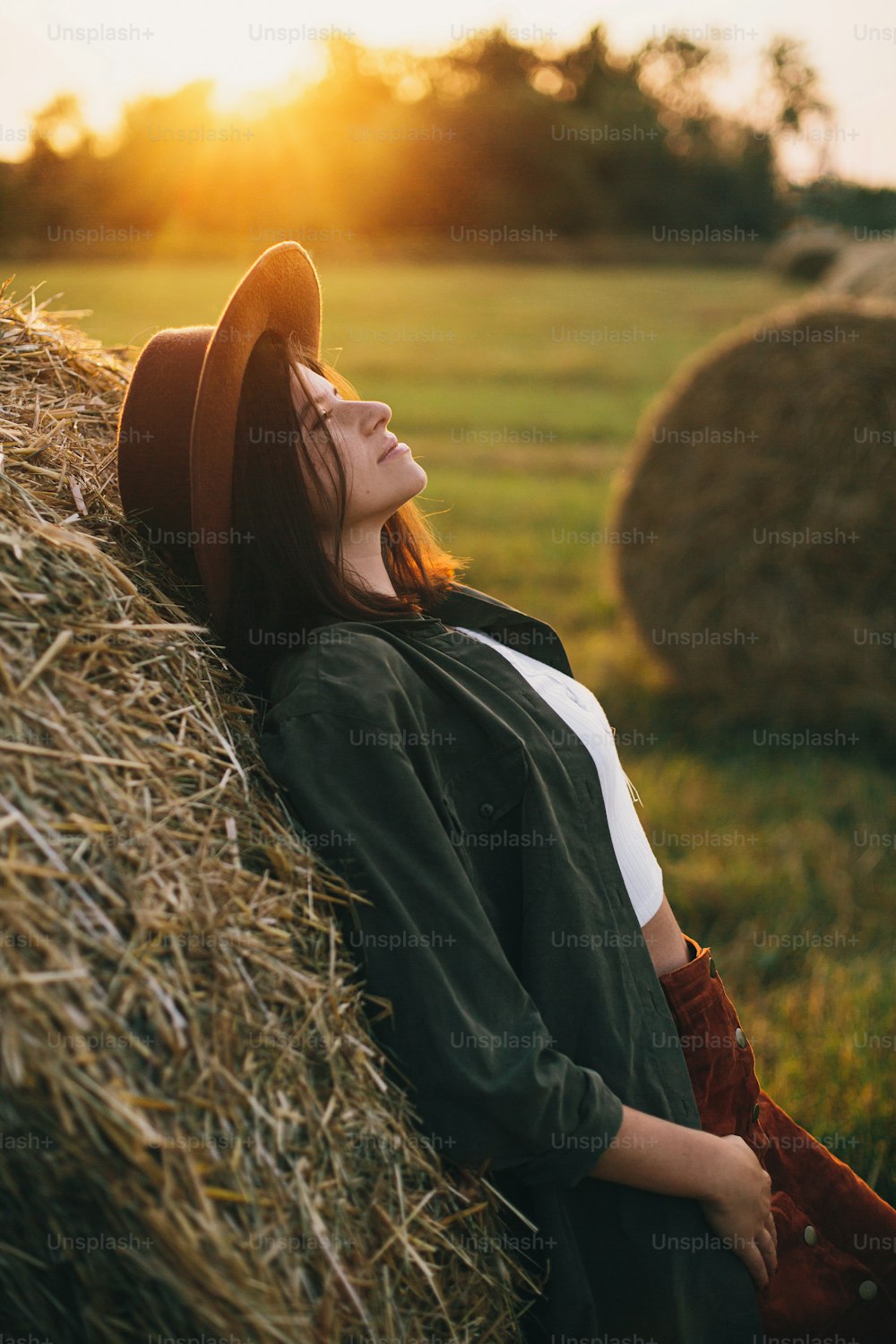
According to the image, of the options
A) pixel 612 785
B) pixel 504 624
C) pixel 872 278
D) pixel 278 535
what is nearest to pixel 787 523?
pixel 504 624

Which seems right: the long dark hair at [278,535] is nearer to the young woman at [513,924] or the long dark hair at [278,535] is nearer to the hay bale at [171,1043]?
the young woman at [513,924]

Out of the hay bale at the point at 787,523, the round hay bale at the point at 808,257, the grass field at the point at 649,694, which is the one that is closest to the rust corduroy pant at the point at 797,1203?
the grass field at the point at 649,694

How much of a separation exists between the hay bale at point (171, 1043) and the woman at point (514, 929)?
0.34ft

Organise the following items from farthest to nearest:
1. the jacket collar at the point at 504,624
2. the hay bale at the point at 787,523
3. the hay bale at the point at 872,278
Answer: the hay bale at the point at 872,278 < the hay bale at the point at 787,523 < the jacket collar at the point at 504,624

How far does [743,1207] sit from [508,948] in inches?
25.3

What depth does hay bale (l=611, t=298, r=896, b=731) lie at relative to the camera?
5926 millimetres

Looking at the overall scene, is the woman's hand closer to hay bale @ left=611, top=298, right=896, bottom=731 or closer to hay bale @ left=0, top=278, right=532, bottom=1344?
hay bale @ left=0, top=278, right=532, bottom=1344

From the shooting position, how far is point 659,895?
2.35m

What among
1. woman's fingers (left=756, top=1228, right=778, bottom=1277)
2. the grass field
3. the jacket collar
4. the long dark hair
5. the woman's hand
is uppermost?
the long dark hair

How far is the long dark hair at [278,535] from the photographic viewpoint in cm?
217

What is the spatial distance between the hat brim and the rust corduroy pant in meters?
1.28

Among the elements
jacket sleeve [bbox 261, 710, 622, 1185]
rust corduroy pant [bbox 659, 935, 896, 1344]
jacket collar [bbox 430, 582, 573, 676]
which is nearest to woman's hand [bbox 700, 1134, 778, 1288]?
rust corduroy pant [bbox 659, 935, 896, 1344]

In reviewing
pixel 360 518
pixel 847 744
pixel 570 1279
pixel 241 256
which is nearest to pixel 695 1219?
pixel 570 1279

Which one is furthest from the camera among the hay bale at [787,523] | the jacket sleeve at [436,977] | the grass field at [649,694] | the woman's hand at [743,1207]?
the hay bale at [787,523]
